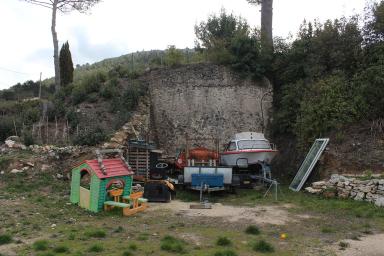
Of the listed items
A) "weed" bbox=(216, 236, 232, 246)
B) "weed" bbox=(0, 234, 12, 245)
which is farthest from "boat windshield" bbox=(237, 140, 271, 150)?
"weed" bbox=(0, 234, 12, 245)

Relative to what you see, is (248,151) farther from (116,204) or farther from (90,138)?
(116,204)

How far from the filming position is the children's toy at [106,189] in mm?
10195

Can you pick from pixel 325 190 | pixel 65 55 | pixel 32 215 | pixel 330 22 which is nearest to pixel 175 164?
pixel 325 190

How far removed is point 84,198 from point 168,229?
319 centimetres

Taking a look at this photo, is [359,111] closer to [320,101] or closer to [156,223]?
[320,101]

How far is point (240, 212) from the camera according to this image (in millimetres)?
10562

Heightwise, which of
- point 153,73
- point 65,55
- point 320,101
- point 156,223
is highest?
point 65,55

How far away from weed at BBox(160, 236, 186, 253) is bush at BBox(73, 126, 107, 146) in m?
8.75

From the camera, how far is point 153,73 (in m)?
20.0

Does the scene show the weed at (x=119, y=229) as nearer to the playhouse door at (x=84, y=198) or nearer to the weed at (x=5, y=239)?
the weed at (x=5, y=239)

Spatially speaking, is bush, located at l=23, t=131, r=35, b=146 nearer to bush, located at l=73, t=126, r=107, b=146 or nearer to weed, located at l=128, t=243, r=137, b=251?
bush, located at l=73, t=126, r=107, b=146

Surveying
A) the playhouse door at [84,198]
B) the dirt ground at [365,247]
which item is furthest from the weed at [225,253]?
the playhouse door at [84,198]

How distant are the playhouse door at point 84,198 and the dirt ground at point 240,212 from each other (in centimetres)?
167

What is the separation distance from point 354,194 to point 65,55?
65.1 ft
